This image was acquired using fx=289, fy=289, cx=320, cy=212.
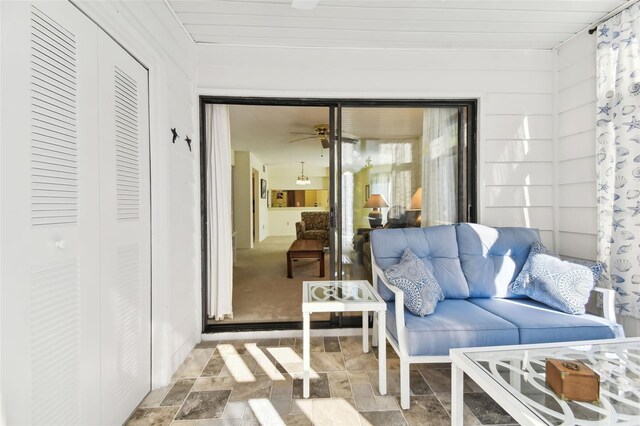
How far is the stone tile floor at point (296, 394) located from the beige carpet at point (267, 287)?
626 millimetres

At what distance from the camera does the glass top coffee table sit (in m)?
1.00

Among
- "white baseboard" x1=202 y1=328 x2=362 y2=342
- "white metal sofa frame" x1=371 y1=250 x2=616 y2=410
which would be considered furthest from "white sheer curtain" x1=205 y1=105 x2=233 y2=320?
"white metal sofa frame" x1=371 y1=250 x2=616 y2=410

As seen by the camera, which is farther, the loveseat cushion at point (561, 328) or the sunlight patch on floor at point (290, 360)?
the sunlight patch on floor at point (290, 360)

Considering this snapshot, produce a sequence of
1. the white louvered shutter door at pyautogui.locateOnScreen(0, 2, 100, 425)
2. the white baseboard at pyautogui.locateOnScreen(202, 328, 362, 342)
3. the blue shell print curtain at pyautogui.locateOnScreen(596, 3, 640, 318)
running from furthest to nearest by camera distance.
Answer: the white baseboard at pyautogui.locateOnScreen(202, 328, 362, 342) < the blue shell print curtain at pyautogui.locateOnScreen(596, 3, 640, 318) < the white louvered shutter door at pyautogui.locateOnScreen(0, 2, 100, 425)

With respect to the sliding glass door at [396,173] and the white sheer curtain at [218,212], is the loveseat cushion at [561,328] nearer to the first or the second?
the sliding glass door at [396,173]

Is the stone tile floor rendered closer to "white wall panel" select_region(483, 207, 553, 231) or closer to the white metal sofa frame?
the white metal sofa frame

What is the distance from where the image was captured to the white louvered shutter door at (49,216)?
97 cm

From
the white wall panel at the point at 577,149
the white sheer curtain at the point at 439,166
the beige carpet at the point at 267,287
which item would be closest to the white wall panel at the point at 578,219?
the white wall panel at the point at 577,149

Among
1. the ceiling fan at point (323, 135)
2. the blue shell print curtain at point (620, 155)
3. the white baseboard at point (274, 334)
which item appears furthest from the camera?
the ceiling fan at point (323, 135)

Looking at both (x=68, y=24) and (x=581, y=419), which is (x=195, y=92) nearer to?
(x=68, y=24)

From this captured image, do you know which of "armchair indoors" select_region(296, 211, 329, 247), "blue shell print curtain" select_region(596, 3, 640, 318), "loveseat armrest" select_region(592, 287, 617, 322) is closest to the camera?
"loveseat armrest" select_region(592, 287, 617, 322)

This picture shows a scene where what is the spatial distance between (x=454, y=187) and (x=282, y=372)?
221 cm

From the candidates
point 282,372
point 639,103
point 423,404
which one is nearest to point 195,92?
point 282,372

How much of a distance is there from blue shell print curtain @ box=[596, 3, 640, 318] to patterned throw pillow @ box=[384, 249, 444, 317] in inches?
49.0
